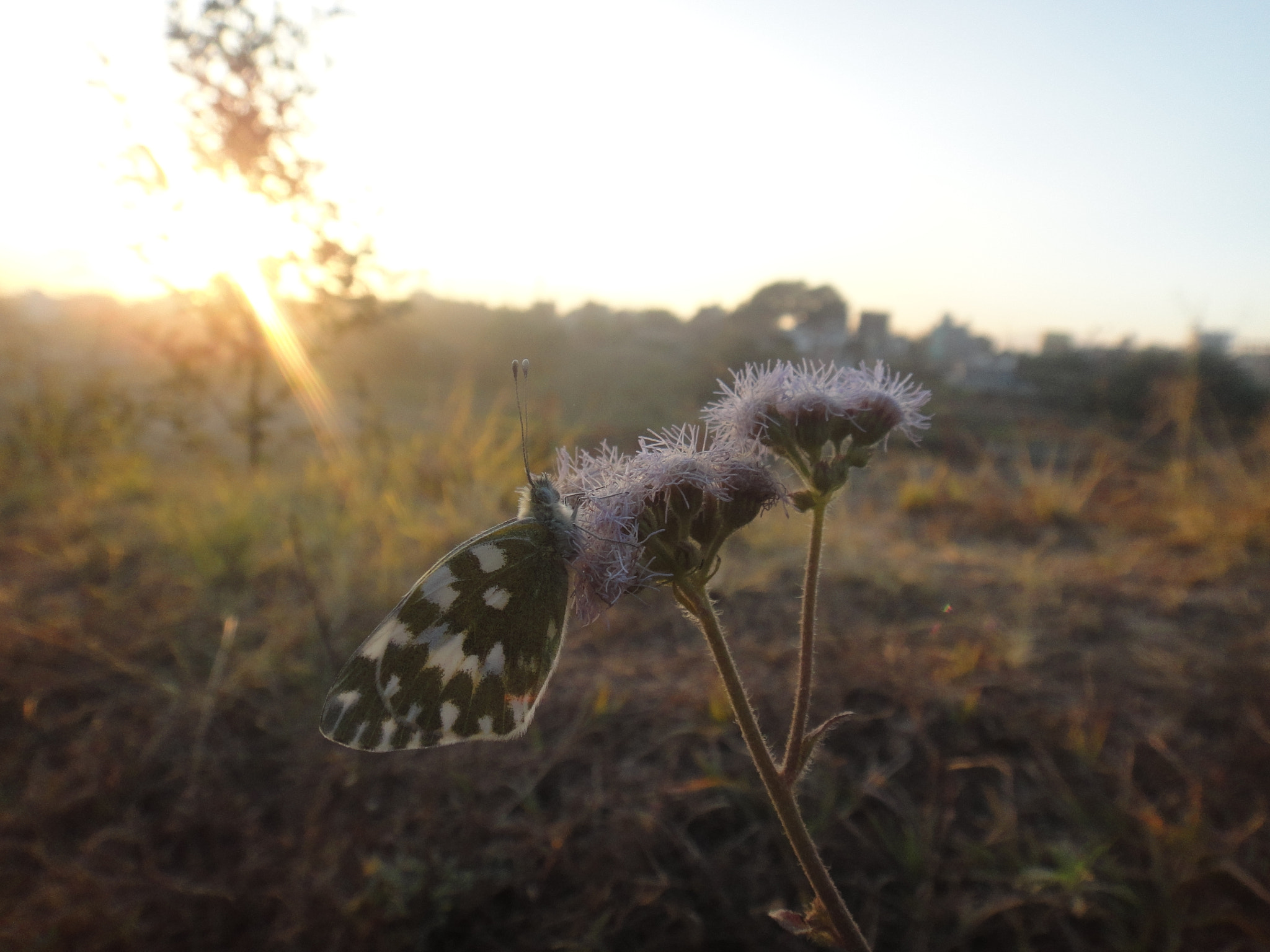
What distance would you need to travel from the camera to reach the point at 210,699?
3492 millimetres

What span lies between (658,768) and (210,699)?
2620mm

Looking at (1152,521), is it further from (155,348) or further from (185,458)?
(185,458)

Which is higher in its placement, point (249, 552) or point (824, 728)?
point (824, 728)

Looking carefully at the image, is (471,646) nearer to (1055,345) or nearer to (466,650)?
(466,650)

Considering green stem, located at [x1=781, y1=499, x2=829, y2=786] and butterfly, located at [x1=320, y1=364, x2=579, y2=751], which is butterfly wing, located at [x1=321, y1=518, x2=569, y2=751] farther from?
green stem, located at [x1=781, y1=499, x2=829, y2=786]

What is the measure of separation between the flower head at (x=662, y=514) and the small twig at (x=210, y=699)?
2894mm

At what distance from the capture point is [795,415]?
1515mm

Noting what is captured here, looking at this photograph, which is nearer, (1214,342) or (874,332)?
(874,332)

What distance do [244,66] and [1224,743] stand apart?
811cm

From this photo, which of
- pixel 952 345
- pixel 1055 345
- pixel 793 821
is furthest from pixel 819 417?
pixel 1055 345

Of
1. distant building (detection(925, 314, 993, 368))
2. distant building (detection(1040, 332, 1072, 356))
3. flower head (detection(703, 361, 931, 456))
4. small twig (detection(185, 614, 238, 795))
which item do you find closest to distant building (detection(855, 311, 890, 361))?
distant building (detection(925, 314, 993, 368))

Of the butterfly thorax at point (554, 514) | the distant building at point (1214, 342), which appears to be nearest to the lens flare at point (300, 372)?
the butterfly thorax at point (554, 514)

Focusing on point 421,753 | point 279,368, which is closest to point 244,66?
point 279,368

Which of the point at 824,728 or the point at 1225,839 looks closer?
the point at 824,728
